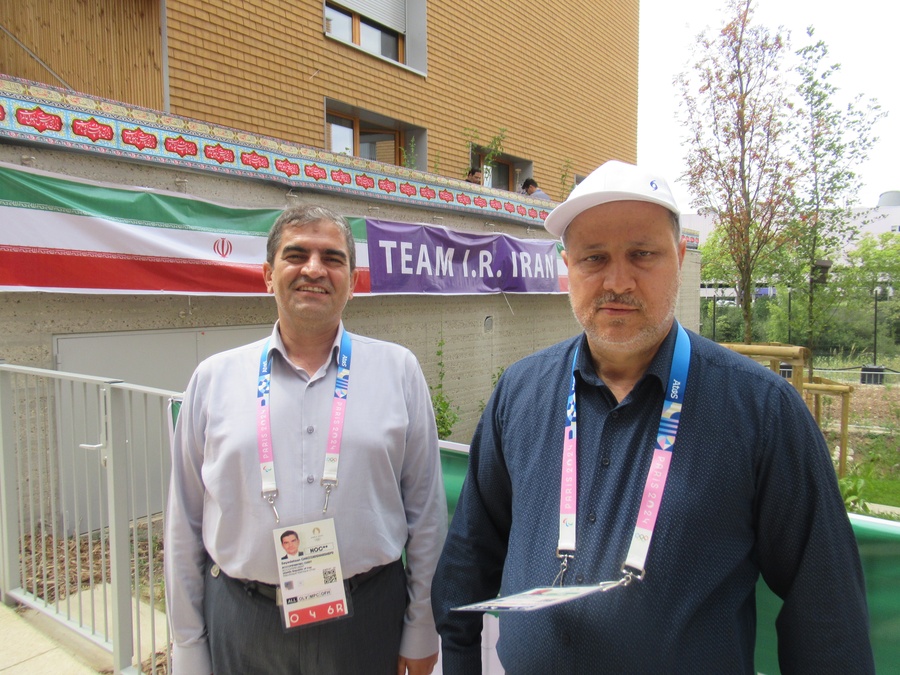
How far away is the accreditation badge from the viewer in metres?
1.77

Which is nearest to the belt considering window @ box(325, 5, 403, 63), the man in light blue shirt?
the man in light blue shirt

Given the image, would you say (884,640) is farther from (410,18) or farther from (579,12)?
(579,12)

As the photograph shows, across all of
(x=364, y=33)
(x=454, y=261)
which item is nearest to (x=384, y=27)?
(x=364, y=33)

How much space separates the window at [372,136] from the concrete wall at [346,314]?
244 cm

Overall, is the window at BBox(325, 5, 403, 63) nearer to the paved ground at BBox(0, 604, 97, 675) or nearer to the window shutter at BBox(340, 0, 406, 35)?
the window shutter at BBox(340, 0, 406, 35)

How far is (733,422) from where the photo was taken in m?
1.38

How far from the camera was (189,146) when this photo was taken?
5648 millimetres

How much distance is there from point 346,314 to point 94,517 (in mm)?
3432

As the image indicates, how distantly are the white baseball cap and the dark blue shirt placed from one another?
0.35m

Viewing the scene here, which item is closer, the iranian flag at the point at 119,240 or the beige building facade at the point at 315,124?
the iranian flag at the point at 119,240

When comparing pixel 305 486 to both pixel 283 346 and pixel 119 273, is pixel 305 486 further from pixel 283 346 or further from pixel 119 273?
pixel 119 273

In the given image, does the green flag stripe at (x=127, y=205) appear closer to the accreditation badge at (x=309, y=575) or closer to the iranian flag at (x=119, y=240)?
the iranian flag at (x=119, y=240)

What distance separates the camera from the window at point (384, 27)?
10008mm

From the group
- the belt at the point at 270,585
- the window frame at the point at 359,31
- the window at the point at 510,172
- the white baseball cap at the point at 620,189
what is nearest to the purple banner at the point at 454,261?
the window at the point at 510,172
